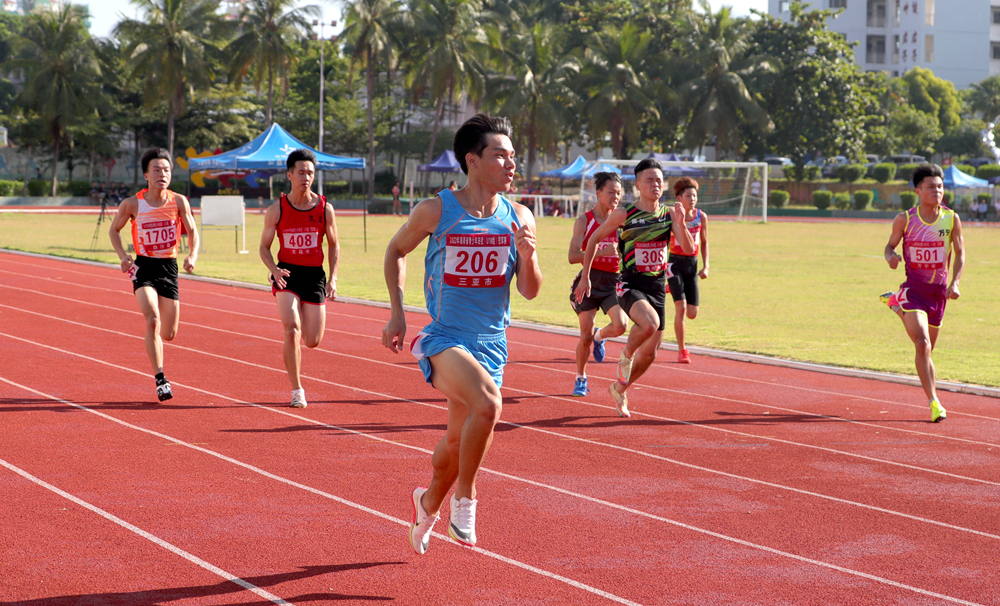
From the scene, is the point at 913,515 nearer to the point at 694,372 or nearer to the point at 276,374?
the point at 694,372

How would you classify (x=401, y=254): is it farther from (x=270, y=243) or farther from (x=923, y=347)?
(x=923, y=347)

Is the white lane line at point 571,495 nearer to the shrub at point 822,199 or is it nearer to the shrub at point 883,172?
the shrub at point 822,199

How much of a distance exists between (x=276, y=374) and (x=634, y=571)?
5.60 metres

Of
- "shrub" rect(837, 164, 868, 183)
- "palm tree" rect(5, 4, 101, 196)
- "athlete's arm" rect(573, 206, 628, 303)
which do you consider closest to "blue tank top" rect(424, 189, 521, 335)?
"athlete's arm" rect(573, 206, 628, 303)

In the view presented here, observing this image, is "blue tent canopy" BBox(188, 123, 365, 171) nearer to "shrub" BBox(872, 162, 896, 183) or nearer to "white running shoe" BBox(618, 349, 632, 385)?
"white running shoe" BBox(618, 349, 632, 385)

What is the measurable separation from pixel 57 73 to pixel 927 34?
2868 inches

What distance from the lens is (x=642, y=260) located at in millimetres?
8109

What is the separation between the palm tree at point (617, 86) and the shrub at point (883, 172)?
14.9 metres

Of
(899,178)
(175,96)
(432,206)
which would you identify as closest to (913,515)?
(432,206)

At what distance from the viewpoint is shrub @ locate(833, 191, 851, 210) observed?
57.2 meters

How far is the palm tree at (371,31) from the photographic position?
193 ft

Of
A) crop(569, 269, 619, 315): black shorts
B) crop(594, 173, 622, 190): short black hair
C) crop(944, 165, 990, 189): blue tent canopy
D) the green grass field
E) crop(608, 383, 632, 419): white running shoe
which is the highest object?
crop(944, 165, 990, 189): blue tent canopy

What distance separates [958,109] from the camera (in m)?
86.2

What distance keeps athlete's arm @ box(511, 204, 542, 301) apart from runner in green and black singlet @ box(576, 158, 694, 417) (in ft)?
10.3
